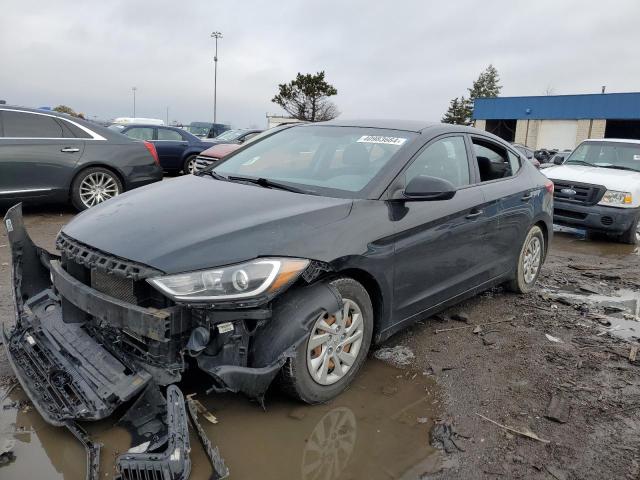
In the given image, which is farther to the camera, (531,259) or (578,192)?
(578,192)

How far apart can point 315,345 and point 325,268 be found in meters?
0.42

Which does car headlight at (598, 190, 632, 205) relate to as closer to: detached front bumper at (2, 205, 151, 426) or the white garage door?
detached front bumper at (2, 205, 151, 426)

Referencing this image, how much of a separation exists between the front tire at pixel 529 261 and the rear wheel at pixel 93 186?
581 cm

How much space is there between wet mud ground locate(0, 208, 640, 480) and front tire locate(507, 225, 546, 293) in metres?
0.69

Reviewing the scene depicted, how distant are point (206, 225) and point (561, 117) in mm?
41903

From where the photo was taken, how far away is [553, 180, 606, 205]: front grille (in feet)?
28.3

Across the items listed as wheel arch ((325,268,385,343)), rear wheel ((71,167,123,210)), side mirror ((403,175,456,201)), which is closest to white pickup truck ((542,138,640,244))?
side mirror ((403,175,456,201))

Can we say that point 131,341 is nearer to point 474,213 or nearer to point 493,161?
point 474,213

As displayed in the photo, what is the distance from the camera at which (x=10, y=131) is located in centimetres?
738

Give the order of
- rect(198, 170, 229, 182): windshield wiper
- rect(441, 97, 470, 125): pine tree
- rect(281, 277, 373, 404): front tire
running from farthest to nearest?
1. rect(441, 97, 470, 125): pine tree
2. rect(198, 170, 229, 182): windshield wiper
3. rect(281, 277, 373, 404): front tire

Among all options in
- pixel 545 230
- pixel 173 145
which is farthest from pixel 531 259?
pixel 173 145

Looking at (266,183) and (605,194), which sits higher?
(266,183)

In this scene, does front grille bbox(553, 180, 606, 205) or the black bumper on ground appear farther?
front grille bbox(553, 180, 606, 205)

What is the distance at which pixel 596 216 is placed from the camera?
8.56 m
